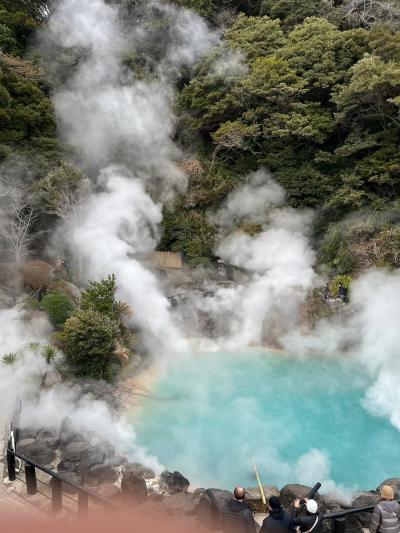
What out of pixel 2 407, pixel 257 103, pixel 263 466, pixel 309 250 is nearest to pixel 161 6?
pixel 257 103

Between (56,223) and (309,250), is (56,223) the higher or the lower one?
the higher one

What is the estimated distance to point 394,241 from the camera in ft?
39.9

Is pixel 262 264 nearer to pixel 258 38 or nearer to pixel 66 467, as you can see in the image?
pixel 66 467

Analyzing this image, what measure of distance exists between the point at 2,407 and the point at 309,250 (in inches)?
397

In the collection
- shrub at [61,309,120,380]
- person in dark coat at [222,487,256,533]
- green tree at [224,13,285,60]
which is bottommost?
person in dark coat at [222,487,256,533]

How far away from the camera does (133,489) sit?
5.87 metres

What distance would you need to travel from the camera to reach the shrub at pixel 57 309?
10633 millimetres

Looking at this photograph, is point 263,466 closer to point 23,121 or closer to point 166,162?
point 166,162

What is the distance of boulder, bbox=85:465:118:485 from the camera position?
20.6 ft

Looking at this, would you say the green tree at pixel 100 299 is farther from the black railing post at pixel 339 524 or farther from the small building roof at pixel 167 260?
the black railing post at pixel 339 524

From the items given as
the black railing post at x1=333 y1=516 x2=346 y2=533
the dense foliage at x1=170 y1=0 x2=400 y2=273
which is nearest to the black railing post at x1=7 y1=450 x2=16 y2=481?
the black railing post at x1=333 y1=516 x2=346 y2=533

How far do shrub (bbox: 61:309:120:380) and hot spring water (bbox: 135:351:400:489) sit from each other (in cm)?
137

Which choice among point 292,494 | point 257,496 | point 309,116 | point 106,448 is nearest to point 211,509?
point 257,496

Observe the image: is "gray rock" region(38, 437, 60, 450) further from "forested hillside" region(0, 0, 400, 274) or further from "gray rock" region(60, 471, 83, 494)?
"forested hillside" region(0, 0, 400, 274)
